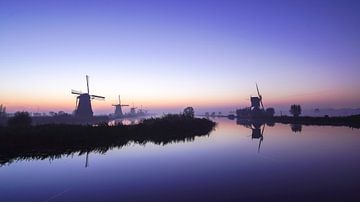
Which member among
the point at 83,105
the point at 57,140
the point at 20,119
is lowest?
the point at 57,140

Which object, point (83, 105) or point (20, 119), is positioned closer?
point (20, 119)

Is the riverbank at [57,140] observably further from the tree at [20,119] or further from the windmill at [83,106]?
the windmill at [83,106]

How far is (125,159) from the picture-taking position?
1861 centimetres

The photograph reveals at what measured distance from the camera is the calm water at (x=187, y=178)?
10234 mm

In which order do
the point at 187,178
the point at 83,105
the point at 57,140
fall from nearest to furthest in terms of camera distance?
the point at 187,178
the point at 57,140
the point at 83,105

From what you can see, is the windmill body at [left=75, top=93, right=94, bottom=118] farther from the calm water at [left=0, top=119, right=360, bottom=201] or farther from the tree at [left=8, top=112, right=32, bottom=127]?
the calm water at [left=0, top=119, right=360, bottom=201]

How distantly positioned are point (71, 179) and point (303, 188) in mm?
9704

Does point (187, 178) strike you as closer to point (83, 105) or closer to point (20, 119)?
point (20, 119)

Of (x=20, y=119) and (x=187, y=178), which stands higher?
(x=20, y=119)

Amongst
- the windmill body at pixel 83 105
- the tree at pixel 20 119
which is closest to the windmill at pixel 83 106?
the windmill body at pixel 83 105

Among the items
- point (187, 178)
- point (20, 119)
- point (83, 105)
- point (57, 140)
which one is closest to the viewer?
point (187, 178)

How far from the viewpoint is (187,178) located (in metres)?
13.1

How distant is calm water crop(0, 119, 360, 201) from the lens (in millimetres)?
10234

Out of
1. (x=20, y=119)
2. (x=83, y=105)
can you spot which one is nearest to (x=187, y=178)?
(x=20, y=119)
